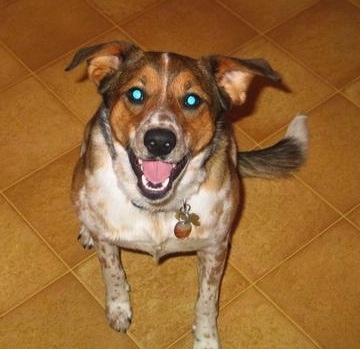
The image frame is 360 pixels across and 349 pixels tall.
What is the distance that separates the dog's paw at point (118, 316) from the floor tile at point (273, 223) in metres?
0.69

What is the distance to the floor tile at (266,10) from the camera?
4547 mm

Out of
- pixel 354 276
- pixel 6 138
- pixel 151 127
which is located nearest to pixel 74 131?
pixel 6 138

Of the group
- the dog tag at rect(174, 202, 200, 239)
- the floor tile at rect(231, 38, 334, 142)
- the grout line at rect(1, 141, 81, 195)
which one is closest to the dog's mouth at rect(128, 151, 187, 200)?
the dog tag at rect(174, 202, 200, 239)

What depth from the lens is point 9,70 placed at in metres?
4.25

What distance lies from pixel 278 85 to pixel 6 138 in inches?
73.8

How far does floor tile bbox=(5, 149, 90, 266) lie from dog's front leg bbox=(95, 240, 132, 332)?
392 mm

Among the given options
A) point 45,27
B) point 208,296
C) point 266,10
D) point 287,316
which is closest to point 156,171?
point 208,296

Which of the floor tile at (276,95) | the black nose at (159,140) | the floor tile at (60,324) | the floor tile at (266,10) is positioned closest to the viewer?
the black nose at (159,140)

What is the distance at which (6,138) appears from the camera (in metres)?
3.90

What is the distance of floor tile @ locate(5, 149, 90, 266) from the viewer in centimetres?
345

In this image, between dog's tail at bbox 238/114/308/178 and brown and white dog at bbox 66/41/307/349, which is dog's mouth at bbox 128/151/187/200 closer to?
brown and white dog at bbox 66/41/307/349

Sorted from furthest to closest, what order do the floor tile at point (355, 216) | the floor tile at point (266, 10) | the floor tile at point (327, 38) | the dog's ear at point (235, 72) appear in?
1. the floor tile at point (266, 10)
2. the floor tile at point (327, 38)
3. the floor tile at point (355, 216)
4. the dog's ear at point (235, 72)

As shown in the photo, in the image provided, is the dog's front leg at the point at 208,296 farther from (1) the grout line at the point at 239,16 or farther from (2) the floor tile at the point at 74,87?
(1) the grout line at the point at 239,16

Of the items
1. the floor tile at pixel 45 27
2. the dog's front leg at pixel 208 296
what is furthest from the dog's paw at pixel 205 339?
the floor tile at pixel 45 27
